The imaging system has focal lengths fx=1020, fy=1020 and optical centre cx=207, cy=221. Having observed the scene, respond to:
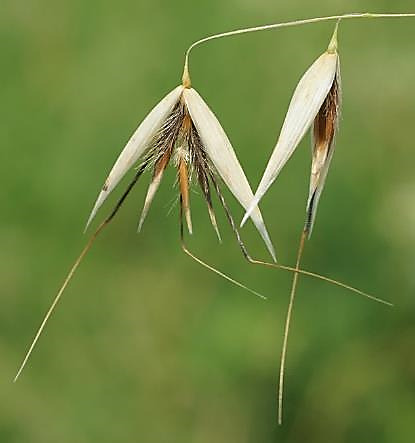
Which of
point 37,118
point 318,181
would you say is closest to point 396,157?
point 37,118

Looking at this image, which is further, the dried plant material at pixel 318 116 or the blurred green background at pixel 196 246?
the blurred green background at pixel 196 246

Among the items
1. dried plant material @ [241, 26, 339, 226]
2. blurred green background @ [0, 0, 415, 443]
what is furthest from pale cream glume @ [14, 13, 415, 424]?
blurred green background @ [0, 0, 415, 443]

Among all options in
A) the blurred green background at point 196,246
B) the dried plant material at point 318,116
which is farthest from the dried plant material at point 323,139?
the blurred green background at point 196,246

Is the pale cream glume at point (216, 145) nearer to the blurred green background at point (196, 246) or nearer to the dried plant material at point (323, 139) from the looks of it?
the dried plant material at point (323, 139)

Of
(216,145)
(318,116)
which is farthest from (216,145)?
(318,116)

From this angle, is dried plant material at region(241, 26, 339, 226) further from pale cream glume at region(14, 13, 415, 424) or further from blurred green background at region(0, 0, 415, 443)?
blurred green background at region(0, 0, 415, 443)

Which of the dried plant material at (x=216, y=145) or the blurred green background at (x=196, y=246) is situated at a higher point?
the dried plant material at (x=216, y=145)

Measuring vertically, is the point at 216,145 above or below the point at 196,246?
above

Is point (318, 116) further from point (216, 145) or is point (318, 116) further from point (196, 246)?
point (196, 246)
